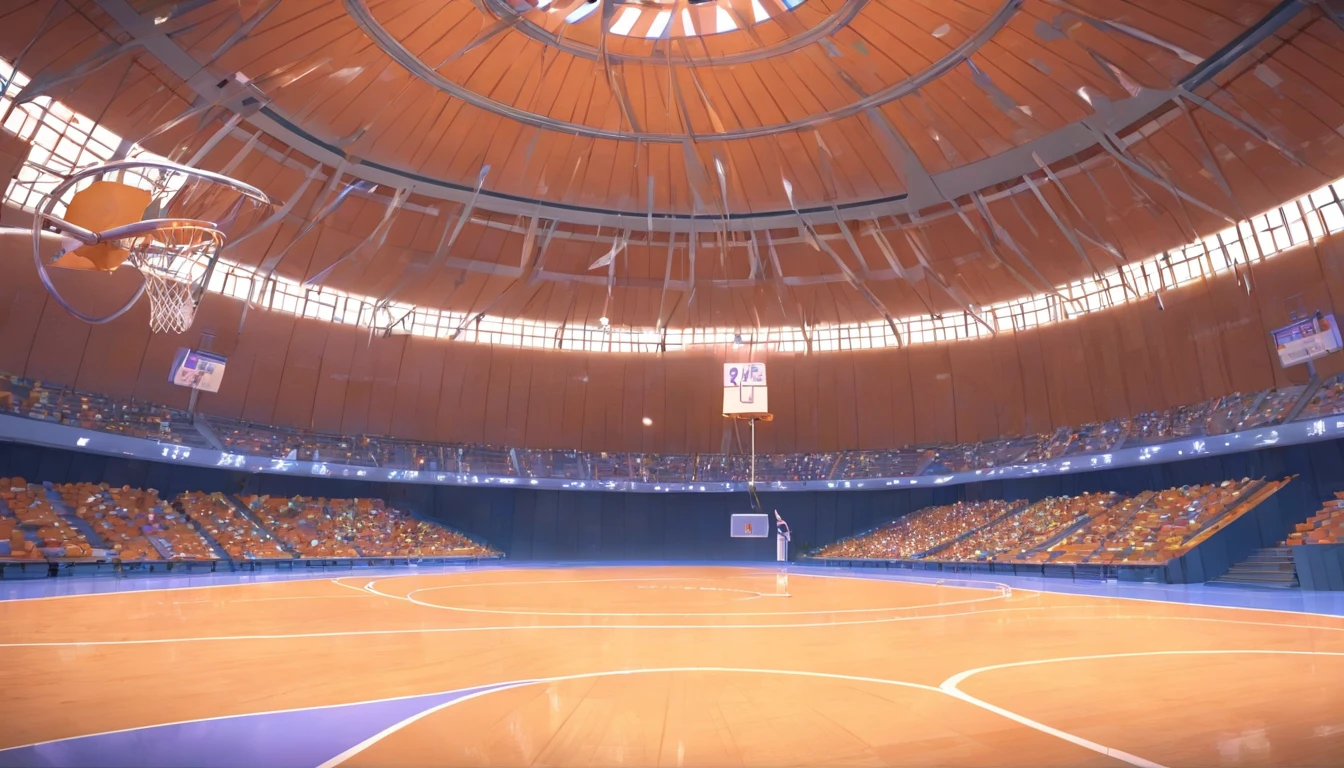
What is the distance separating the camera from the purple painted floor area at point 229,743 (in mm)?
3852

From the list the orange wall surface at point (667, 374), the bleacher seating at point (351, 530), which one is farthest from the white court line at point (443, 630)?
the orange wall surface at point (667, 374)

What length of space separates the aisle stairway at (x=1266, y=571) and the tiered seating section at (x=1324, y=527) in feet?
1.74

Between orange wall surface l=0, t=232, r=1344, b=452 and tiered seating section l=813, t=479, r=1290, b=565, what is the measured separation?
14.3 feet

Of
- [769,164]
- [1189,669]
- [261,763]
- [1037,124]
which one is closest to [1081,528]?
[1037,124]

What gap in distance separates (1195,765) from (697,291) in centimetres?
3320

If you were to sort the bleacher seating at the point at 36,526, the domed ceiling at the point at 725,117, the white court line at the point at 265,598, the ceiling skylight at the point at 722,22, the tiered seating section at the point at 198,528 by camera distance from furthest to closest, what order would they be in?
the tiered seating section at the point at 198,528
the bleacher seating at the point at 36,526
the ceiling skylight at the point at 722,22
the domed ceiling at the point at 725,117
the white court line at the point at 265,598

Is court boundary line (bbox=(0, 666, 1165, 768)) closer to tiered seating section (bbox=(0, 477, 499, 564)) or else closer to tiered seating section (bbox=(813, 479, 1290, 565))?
tiered seating section (bbox=(0, 477, 499, 564))

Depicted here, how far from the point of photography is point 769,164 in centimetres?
2425

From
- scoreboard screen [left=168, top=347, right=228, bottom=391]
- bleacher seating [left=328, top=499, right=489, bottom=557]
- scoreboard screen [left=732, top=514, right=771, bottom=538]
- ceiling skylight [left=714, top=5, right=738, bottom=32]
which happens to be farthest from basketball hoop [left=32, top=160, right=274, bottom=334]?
scoreboard screen [left=732, top=514, right=771, bottom=538]

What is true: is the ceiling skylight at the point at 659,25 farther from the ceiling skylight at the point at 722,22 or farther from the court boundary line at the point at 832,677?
the court boundary line at the point at 832,677

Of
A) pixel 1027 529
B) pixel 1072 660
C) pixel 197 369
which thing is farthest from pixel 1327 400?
pixel 197 369

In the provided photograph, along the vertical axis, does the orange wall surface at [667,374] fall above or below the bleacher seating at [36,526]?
above

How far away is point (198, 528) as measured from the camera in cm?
2586

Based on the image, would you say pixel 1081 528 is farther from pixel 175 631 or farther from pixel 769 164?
pixel 175 631
